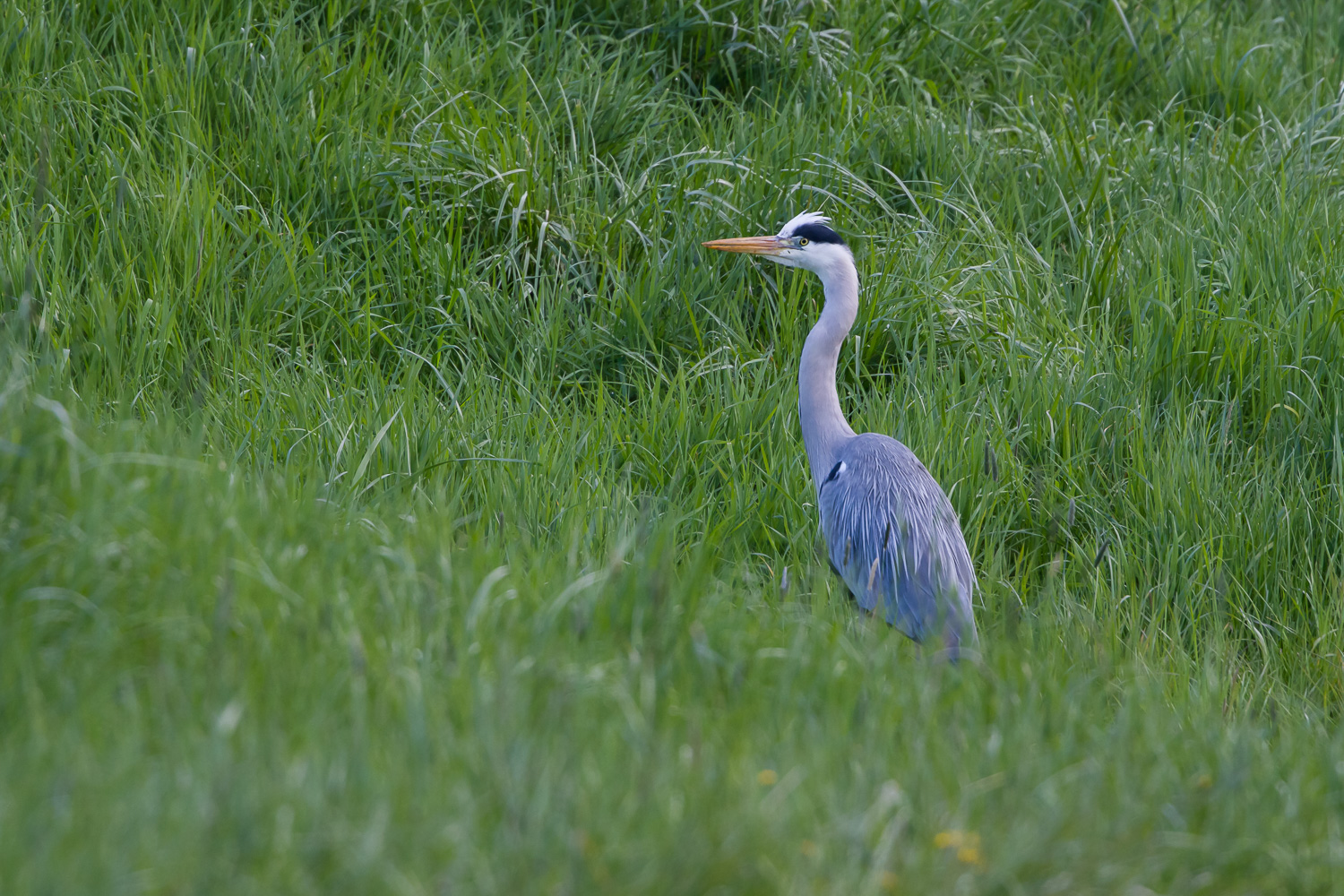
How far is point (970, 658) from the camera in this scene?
9.74 ft

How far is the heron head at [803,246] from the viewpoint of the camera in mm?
4496

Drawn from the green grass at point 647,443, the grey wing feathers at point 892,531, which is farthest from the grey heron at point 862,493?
the green grass at point 647,443

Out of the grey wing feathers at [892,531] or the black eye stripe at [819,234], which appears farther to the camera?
the black eye stripe at [819,234]

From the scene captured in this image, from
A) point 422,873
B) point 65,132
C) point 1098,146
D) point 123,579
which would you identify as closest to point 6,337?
point 123,579

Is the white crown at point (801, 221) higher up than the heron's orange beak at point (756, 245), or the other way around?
the white crown at point (801, 221)

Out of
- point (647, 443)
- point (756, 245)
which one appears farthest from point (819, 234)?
point (647, 443)

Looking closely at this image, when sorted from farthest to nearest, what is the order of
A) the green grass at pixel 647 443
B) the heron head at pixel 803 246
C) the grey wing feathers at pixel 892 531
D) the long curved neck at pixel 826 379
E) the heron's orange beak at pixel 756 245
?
1. the heron's orange beak at pixel 756 245
2. the heron head at pixel 803 246
3. the long curved neck at pixel 826 379
4. the grey wing feathers at pixel 892 531
5. the green grass at pixel 647 443

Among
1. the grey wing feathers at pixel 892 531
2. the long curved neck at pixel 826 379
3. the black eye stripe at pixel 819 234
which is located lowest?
the grey wing feathers at pixel 892 531

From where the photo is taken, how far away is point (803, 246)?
4570mm

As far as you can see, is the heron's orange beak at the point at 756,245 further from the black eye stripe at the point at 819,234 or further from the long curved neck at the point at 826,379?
the long curved neck at the point at 826,379

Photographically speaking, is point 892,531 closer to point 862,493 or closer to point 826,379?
point 862,493

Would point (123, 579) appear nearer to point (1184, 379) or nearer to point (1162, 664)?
point (1162, 664)

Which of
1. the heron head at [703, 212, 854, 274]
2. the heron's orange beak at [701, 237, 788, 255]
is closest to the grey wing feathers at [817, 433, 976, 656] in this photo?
the heron head at [703, 212, 854, 274]

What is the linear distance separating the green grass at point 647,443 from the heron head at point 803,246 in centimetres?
39
